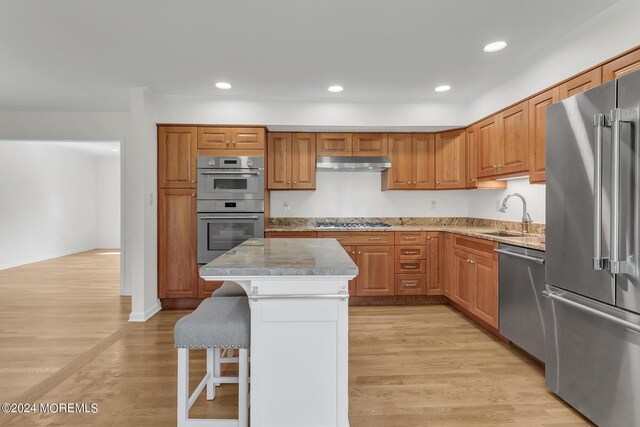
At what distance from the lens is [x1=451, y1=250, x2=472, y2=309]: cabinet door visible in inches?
139

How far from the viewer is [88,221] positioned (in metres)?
9.13

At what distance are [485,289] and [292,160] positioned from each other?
2592mm

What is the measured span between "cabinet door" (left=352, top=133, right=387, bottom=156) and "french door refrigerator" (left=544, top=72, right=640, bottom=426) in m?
2.32

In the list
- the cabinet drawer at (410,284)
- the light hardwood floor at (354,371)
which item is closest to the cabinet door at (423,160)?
the cabinet drawer at (410,284)

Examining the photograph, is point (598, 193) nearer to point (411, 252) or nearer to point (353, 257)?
point (411, 252)

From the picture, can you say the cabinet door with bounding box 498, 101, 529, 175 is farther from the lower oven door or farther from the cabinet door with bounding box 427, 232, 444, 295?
the lower oven door

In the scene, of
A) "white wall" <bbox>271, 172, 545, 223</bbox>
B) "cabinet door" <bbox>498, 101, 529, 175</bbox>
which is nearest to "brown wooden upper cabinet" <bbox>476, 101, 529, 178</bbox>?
"cabinet door" <bbox>498, 101, 529, 175</bbox>

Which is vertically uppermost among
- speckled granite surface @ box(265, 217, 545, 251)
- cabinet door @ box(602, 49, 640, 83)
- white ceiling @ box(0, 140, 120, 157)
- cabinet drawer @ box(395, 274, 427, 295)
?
white ceiling @ box(0, 140, 120, 157)

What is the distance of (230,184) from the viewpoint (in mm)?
4012

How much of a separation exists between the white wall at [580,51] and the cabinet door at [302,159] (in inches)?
83.2

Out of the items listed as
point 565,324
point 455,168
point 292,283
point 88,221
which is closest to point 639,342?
point 565,324

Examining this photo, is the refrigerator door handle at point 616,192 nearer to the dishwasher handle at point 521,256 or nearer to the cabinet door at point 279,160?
the dishwasher handle at point 521,256

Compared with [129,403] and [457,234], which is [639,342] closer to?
[457,234]

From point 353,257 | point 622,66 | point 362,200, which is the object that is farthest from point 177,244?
point 622,66
